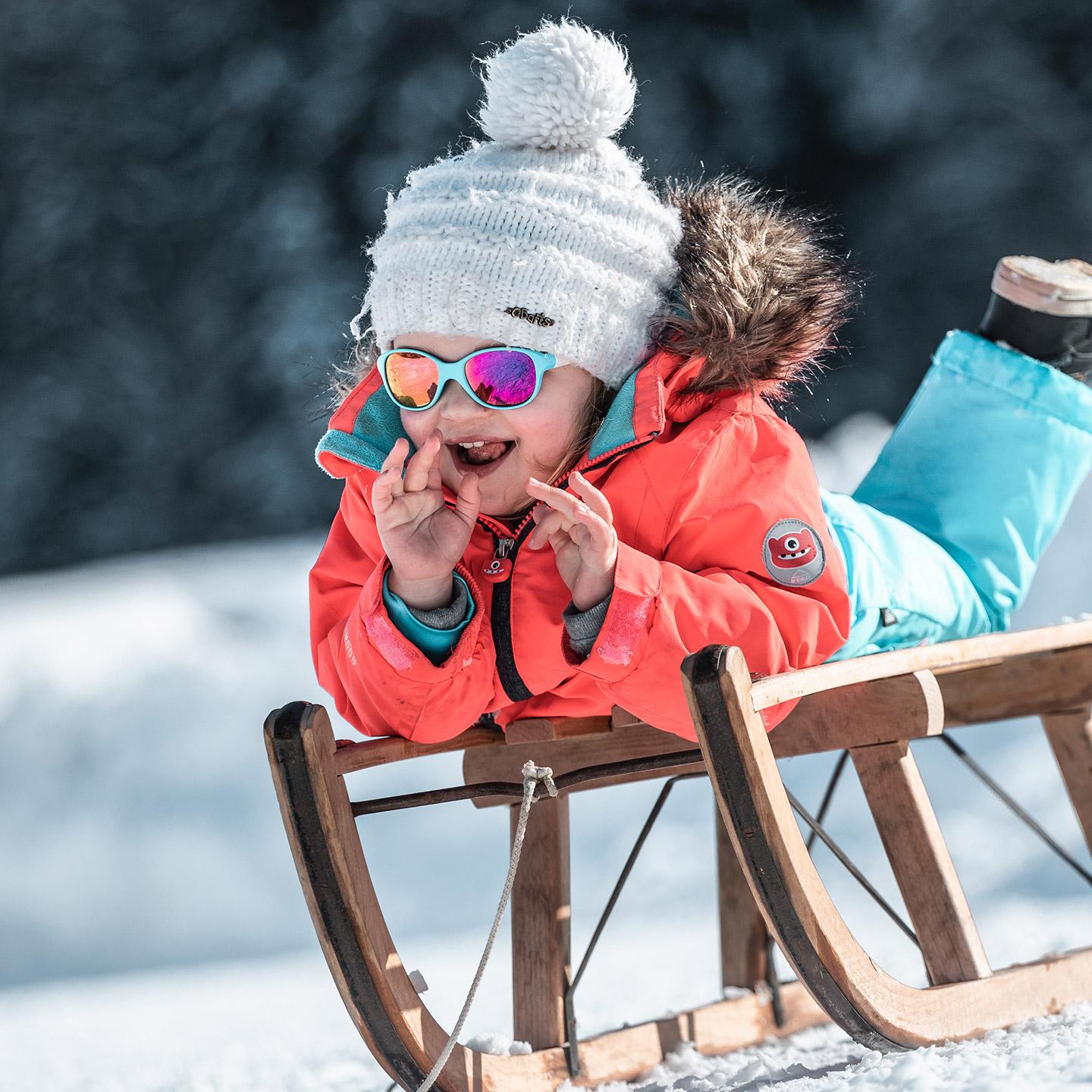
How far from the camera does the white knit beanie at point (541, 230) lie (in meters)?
0.88

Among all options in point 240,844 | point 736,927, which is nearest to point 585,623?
point 736,927

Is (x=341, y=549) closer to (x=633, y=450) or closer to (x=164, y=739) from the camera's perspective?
(x=633, y=450)

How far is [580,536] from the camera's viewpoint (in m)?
0.79

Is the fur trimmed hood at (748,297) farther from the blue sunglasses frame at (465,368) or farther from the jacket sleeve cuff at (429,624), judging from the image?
the jacket sleeve cuff at (429,624)

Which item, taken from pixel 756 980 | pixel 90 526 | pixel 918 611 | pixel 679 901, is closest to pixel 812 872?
pixel 918 611

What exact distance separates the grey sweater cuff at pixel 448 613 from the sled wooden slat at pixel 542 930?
266mm

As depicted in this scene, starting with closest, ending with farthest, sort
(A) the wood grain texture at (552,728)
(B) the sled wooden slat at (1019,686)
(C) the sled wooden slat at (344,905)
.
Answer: (C) the sled wooden slat at (344,905), (A) the wood grain texture at (552,728), (B) the sled wooden slat at (1019,686)

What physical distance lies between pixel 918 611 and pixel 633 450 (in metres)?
0.35

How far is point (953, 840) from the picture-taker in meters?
2.15

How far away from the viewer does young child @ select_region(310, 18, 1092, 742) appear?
2.71 feet

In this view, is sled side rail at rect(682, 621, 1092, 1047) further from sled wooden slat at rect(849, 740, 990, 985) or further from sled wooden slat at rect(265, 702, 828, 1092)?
sled wooden slat at rect(265, 702, 828, 1092)

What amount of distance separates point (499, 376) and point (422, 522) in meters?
0.11

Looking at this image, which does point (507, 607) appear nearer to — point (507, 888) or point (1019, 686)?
point (507, 888)

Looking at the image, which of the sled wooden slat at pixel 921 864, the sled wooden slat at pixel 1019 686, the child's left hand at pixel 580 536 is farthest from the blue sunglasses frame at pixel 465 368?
the sled wooden slat at pixel 1019 686
